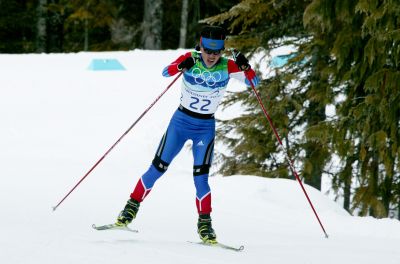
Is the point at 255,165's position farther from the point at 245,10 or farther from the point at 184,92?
the point at 184,92

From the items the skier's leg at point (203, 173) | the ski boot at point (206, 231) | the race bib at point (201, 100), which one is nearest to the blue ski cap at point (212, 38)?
the race bib at point (201, 100)

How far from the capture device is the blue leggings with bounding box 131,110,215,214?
566 centimetres

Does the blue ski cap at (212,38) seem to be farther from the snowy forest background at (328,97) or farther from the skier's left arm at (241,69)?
the snowy forest background at (328,97)

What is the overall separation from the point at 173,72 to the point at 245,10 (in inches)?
172

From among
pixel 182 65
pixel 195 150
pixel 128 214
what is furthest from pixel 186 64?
pixel 128 214

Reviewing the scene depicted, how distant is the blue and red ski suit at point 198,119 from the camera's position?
555 cm

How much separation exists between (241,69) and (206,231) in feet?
5.16

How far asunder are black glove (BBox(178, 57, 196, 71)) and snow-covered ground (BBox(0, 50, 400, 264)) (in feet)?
5.34

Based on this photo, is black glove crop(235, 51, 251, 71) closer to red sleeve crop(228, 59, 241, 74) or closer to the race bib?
red sleeve crop(228, 59, 241, 74)

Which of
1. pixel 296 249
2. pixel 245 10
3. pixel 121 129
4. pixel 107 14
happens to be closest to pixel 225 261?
pixel 296 249

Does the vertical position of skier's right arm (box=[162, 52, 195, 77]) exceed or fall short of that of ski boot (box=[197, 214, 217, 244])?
it exceeds it

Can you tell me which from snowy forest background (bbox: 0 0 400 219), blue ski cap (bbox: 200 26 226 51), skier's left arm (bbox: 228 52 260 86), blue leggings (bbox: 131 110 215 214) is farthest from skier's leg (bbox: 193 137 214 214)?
snowy forest background (bbox: 0 0 400 219)

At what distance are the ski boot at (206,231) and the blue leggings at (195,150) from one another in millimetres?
67

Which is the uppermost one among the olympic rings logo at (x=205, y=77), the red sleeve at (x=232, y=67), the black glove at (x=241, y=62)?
the black glove at (x=241, y=62)
